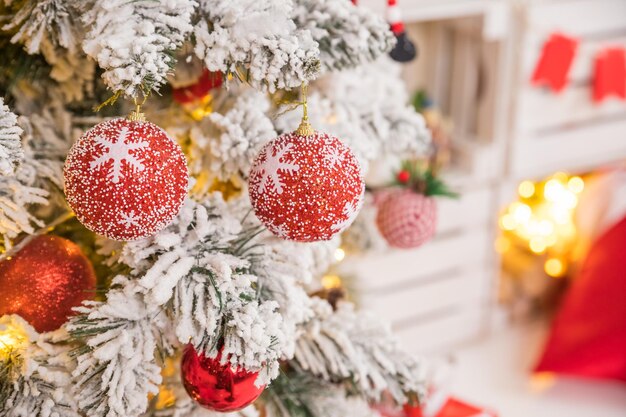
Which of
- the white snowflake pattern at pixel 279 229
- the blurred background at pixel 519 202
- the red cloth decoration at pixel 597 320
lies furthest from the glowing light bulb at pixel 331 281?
the red cloth decoration at pixel 597 320

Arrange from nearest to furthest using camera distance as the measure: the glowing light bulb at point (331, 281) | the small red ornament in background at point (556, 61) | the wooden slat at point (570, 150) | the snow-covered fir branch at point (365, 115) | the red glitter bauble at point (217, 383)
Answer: the red glitter bauble at point (217, 383) < the snow-covered fir branch at point (365, 115) < the glowing light bulb at point (331, 281) < the small red ornament in background at point (556, 61) < the wooden slat at point (570, 150)

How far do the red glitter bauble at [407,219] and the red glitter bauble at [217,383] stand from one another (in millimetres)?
377

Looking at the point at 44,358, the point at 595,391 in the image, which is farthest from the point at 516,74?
the point at 44,358

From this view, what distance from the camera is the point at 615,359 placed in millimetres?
1474

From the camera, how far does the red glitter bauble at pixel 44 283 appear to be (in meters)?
0.76

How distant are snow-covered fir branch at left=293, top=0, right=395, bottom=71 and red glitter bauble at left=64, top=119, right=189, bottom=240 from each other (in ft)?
0.74

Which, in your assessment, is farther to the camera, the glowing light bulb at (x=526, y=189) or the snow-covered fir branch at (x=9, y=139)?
the glowing light bulb at (x=526, y=189)

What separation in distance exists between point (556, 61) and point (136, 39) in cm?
102

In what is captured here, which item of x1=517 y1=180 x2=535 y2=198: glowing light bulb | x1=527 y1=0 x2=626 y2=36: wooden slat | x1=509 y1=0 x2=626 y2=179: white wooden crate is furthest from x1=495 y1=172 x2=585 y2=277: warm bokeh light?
x1=527 y1=0 x2=626 y2=36: wooden slat

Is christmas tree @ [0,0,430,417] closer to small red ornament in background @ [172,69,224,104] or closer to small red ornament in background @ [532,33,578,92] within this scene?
small red ornament in background @ [172,69,224,104]

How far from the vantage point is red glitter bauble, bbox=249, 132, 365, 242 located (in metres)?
0.67

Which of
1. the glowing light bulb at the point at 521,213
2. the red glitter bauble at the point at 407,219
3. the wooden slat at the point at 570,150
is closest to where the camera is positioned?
the red glitter bauble at the point at 407,219

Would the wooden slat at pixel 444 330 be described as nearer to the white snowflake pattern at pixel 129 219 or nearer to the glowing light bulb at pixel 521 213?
the glowing light bulb at pixel 521 213

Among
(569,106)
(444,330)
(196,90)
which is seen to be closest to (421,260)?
(444,330)
